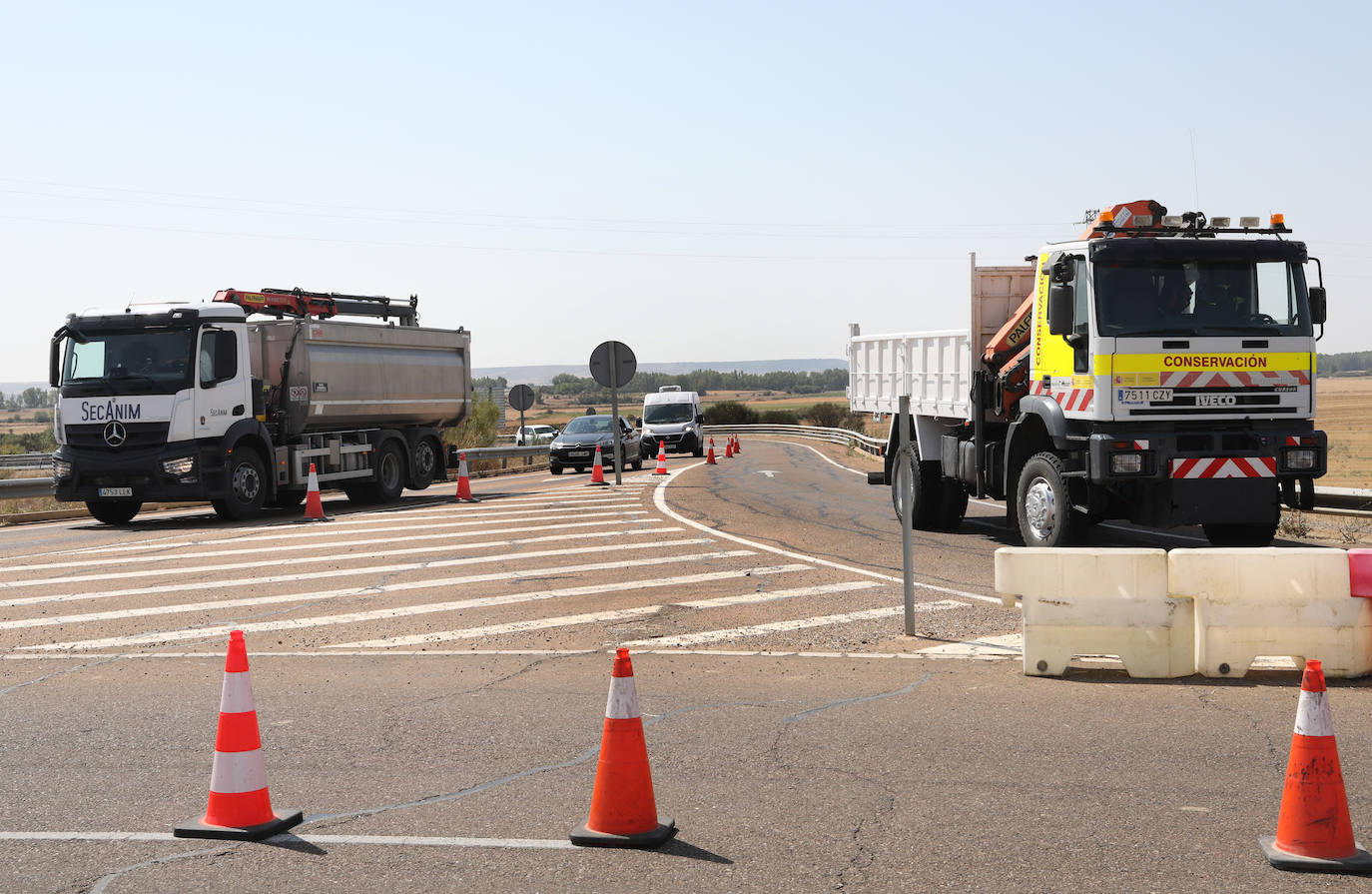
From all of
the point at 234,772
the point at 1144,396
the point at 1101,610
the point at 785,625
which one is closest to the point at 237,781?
the point at 234,772

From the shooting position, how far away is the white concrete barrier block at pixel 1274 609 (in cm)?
768

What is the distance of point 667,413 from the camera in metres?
43.6

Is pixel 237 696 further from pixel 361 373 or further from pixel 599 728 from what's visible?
pixel 361 373

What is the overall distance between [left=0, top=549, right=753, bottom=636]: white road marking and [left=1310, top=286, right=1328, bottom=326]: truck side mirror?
256 inches

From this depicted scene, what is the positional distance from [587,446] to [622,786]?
27.3m

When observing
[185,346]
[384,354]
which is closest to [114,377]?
[185,346]

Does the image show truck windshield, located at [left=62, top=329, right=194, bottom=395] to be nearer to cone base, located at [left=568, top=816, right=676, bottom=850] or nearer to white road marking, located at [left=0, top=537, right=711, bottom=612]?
white road marking, located at [left=0, top=537, right=711, bottom=612]

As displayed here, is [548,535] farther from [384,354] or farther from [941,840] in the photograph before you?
[941,840]

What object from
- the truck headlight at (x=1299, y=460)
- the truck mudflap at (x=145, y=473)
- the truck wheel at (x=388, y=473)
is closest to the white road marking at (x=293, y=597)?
the truck headlight at (x=1299, y=460)

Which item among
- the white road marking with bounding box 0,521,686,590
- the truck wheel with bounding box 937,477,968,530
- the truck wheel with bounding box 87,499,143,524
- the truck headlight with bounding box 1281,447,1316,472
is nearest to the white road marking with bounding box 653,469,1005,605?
the white road marking with bounding box 0,521,686,590

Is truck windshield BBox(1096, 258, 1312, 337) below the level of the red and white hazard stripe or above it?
above

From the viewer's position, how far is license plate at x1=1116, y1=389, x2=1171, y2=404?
478 inches

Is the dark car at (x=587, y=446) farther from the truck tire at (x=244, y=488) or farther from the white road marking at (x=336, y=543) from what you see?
the white road marking at (x=336, y=543)

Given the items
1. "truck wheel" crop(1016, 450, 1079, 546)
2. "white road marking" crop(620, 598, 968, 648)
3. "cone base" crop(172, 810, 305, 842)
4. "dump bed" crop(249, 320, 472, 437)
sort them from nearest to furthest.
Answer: "cone base" crop(172, 810, 305, 842) → "white road marking" crop(620, 598, 968, 648) → "truck wheel" crop(1016, 450, 1079, 546) → "dump bed" crop(249, 320, 472, 437)
